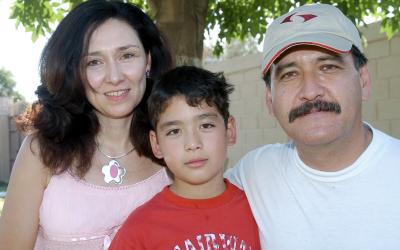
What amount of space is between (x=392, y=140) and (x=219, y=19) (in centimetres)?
403

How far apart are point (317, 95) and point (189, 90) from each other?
0.64m

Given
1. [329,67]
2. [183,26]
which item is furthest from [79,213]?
[183,26]

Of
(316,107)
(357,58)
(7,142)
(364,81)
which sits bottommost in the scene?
(7,142)

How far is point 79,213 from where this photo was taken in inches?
98.7

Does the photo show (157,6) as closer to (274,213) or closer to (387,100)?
(274,213)

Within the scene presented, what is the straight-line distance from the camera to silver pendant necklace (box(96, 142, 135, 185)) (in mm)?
2658

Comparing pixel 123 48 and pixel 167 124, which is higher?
pixel 123 48

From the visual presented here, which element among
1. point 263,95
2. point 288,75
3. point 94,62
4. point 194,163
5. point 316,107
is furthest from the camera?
point 263,95

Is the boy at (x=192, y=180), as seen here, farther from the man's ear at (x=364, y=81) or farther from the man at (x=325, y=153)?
the man's ear at (x=364, y=81)

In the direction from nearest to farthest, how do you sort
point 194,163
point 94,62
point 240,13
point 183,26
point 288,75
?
point 288,75, point 194,163, point 94,62, point 183,26, point 240,13

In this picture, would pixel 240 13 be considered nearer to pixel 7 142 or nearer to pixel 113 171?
pixel 113 171

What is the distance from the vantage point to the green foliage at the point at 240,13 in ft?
17.3

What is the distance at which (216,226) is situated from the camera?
2357 millimetres

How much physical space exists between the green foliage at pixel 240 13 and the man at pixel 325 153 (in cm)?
291
